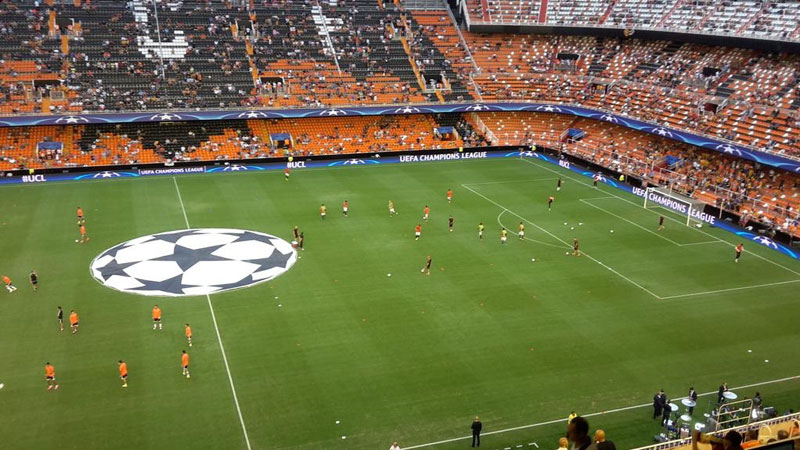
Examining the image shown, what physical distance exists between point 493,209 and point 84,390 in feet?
95.2

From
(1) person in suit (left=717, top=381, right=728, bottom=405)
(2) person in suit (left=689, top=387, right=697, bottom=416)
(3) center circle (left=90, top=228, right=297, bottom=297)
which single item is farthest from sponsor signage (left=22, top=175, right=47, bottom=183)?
(1) person in suit (left=717, top=381, right=728, bottom=405)

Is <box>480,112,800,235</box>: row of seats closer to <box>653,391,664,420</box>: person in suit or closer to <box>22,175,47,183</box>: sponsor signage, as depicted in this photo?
<box>653,391,664,420</box>: person in suit

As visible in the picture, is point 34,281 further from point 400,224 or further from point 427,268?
point 400,224

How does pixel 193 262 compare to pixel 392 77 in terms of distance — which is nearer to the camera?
pixel 193 262

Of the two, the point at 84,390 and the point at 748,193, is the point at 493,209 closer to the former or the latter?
the point at 748,193

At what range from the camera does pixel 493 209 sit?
147 ft

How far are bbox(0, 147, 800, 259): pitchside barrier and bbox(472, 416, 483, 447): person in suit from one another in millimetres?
28010

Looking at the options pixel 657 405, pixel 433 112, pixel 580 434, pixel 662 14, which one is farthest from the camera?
pixel 433 112

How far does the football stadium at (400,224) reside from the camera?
22.1 meters

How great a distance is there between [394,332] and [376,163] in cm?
3282

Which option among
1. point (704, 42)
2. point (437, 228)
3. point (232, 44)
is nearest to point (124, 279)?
point (437, 228)

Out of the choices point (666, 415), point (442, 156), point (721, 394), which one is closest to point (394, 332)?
point (666, 415)

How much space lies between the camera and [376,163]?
191 feet

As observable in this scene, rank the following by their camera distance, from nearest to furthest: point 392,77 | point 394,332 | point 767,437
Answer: point 767,437, point 394,332, point 392,77
